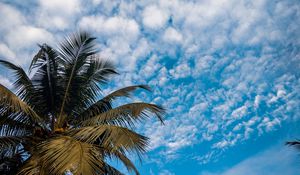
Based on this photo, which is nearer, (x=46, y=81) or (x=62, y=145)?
(x=62, y=145)

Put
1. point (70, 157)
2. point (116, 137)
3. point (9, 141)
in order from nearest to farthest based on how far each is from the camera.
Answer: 1. point (70, 157)
2. point (116, 137)
3. point (9, 141)

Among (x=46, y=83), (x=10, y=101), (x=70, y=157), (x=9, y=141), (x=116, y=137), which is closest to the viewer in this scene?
(x=70, y=157)

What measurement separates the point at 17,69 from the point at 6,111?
174 centimetres

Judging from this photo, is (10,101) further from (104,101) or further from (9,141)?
(104,101)

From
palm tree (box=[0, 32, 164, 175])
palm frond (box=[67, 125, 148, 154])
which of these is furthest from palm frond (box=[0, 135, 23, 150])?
palm frond (box=[67, 125, 148, 154])

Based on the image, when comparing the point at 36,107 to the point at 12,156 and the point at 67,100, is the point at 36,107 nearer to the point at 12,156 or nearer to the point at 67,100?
the point at 67,100

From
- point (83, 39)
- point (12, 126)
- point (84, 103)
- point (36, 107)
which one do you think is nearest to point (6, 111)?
point (12, 126)

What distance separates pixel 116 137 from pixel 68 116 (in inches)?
133

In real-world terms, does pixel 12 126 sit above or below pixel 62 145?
above

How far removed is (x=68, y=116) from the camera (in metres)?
11.5

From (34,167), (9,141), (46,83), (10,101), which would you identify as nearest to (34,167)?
(34,167)

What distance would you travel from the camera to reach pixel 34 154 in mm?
9469

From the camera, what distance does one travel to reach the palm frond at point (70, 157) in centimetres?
764

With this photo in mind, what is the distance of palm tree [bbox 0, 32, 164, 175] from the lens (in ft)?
27.6
